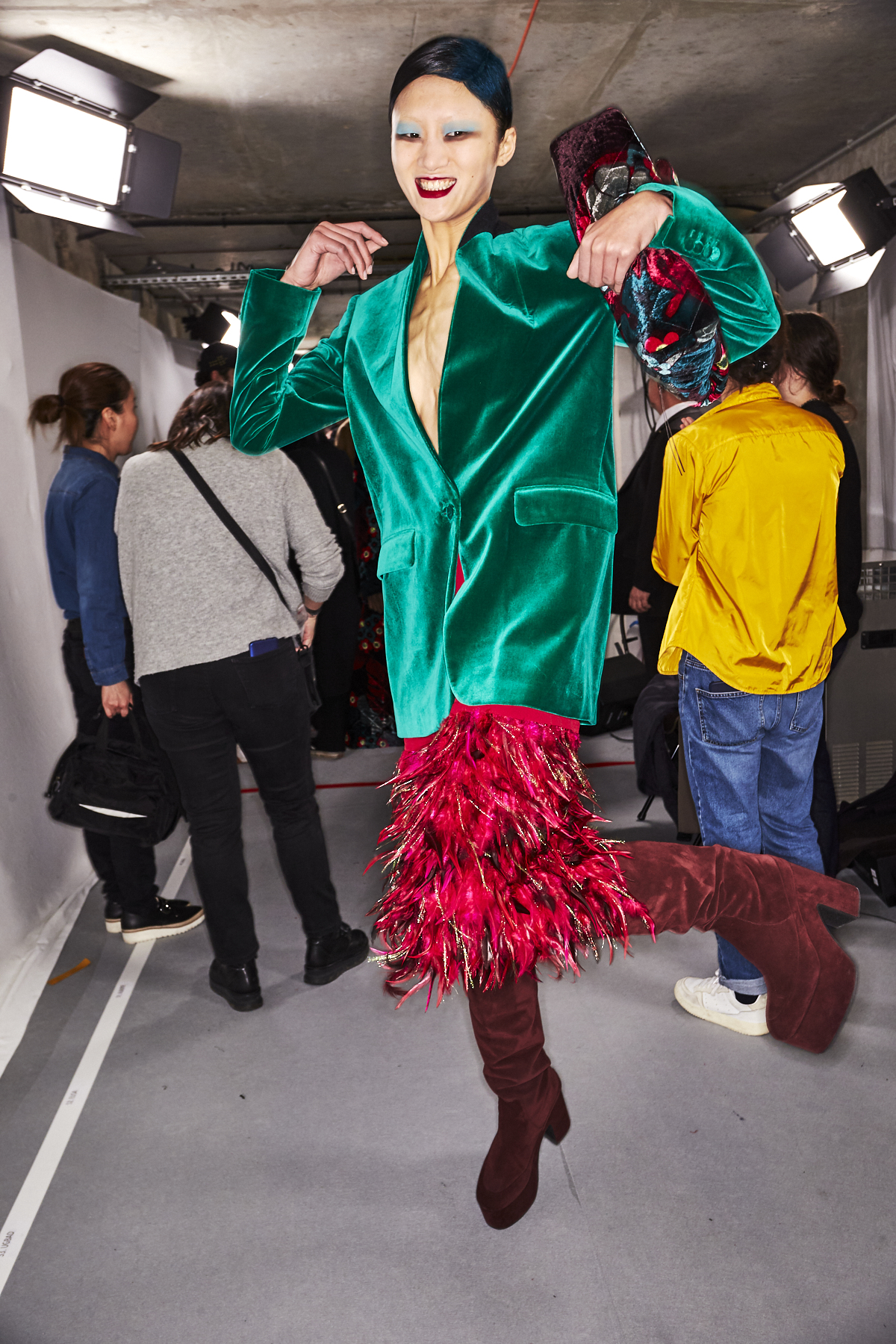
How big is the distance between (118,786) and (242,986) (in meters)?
0.66

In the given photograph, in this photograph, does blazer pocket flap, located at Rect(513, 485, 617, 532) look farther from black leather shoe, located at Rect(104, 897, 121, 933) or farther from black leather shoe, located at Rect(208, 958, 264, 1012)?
black leather shoe, located at Rect(104, 897, 121, 933)

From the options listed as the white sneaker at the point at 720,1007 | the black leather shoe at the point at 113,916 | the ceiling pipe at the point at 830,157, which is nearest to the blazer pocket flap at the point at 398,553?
the white sneaker at the point at 720,1007

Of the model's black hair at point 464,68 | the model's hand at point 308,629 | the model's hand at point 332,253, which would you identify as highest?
the model's black hair at point 464,68

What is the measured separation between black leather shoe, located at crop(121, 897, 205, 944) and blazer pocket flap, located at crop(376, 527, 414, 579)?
1.95 m

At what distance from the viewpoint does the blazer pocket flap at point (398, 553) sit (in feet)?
3.78

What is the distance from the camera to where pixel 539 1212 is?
1.61 m

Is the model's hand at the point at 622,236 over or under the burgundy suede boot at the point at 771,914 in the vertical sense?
over

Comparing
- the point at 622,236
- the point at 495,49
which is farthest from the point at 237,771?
the point at 495,49

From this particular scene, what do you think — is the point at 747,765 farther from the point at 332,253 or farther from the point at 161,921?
the point at 161,921

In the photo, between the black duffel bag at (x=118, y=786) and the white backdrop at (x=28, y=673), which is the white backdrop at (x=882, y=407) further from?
the white backdrop at (x=28, y=673)

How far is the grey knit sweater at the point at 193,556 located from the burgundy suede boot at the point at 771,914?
1.16m

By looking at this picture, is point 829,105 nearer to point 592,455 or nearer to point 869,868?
point 869,868

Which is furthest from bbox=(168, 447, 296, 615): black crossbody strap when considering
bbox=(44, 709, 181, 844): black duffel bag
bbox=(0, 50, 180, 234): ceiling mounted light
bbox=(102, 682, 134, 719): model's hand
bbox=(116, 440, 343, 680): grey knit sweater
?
bbox=(0, 50, 180, 234): ceiling mounted light

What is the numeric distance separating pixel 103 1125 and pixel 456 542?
1.62 meters
